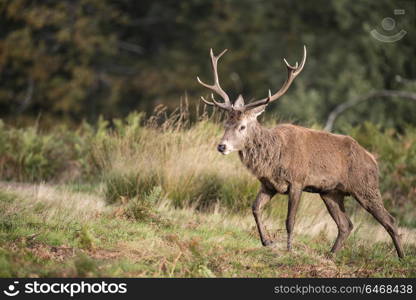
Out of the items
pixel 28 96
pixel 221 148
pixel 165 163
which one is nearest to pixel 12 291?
pixel 221 148

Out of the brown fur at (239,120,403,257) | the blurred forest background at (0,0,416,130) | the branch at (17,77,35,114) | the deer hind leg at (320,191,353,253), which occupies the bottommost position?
the branch at (17,77,35,114)

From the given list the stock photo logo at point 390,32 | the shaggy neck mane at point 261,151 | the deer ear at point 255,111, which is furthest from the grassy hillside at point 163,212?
the stock photo logo at point 390,32

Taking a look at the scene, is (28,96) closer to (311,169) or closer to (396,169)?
(396,169)

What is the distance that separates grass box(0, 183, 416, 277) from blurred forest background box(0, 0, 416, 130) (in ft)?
49.6

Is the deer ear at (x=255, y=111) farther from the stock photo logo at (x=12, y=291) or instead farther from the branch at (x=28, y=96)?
the branch at (x=28, y=96)

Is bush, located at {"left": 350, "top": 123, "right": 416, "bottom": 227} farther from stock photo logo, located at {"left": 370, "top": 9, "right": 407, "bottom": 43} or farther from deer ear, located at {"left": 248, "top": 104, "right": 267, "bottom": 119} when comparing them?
stock photo logo, located at {"left": 370, "top": 9, "right": 407, "bottom": 43}

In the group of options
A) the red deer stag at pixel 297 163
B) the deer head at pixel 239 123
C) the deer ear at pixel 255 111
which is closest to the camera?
the deer head at pixel 239 123

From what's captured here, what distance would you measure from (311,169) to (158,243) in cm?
217

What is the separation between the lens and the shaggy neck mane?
365 inches

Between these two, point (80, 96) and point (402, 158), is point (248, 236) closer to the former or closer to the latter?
point (402, 158)

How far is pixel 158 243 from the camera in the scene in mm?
8578

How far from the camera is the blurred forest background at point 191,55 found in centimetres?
2781

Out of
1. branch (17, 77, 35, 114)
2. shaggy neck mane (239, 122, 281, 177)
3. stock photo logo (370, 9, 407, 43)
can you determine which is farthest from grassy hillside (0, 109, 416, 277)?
branch (17, 77, 35, 114)

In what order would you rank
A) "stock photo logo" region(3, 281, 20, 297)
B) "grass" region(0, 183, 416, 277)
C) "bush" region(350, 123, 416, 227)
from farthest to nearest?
"bush" region(350, 123, 416, 227)
"grass" region(0, 183, 416, 277)
"stock photo logo" region(3, 281, 20, 297)
